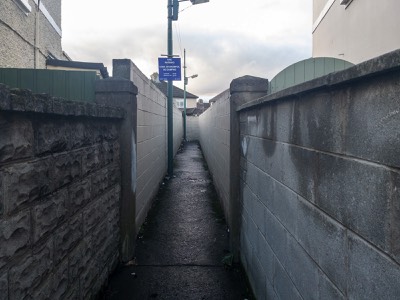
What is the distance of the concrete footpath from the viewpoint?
3.61 metres

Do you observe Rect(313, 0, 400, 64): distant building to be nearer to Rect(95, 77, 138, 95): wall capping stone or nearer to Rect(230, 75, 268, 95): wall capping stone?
Rect(230, 75, 268, 95): wall capping stone

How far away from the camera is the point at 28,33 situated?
10.4 meters

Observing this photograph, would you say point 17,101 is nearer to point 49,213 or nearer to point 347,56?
point 49,213

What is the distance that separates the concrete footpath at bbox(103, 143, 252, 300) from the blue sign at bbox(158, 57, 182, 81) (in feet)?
14.2

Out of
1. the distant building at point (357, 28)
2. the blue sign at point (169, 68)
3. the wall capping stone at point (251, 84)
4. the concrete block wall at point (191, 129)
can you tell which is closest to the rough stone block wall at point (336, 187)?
the wall capping stone at point (251, 84)

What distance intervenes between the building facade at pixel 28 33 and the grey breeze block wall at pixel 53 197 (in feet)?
22.2

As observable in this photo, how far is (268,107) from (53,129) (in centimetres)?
168

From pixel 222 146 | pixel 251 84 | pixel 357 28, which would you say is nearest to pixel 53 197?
pixel 251 84

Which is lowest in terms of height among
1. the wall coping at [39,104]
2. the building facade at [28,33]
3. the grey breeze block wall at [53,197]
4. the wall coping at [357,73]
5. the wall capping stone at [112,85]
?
the grey breeze block wall at [53,197]

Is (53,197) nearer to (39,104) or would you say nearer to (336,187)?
(39,104)

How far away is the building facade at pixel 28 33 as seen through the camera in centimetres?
871

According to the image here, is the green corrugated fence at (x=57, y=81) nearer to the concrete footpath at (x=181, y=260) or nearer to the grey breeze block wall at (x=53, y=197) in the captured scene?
the grey breeze block wall at (x=53, y=197)

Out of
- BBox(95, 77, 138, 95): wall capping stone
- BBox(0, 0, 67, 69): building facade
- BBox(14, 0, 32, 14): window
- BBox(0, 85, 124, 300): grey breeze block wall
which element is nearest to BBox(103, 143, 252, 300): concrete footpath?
BBox(0, 85, 124, 300): grey breeze block wall

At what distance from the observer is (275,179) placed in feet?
8.86
